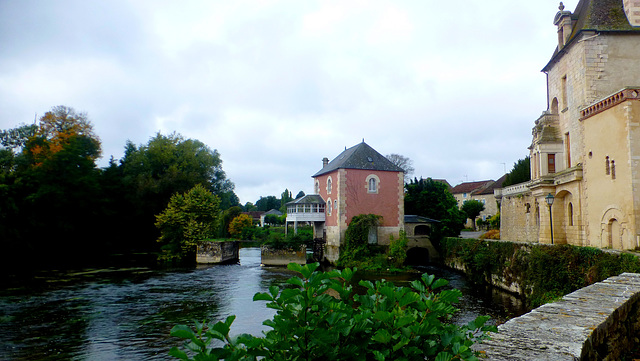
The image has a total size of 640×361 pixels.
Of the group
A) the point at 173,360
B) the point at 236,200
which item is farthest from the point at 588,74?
the point at 236,200

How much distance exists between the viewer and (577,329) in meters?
3.12

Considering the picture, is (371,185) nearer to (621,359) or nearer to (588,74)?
(588,74)

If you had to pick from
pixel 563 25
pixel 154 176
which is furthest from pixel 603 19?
pixel 154 176

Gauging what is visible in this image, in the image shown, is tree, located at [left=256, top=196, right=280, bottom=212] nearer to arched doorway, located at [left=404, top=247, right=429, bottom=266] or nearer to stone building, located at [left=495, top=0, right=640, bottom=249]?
arched doorway, located at [left=404, top=247, right=429, bottom=266]

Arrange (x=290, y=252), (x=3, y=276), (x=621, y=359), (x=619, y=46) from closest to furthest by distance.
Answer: (x=621, y=359) < (x=619, y=46) < (x=3, y=276) < (x=290, y=252)

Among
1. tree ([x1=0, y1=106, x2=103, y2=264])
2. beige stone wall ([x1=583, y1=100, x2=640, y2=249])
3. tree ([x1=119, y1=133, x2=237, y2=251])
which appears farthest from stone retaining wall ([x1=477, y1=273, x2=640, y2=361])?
tree ([x1=119, y1=133, x2=237, y2=251])

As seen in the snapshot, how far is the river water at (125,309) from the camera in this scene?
10414mm

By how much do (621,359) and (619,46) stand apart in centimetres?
1802

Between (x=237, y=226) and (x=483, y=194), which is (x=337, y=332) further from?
(x=237, y=226)

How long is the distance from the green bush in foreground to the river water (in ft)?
30.5

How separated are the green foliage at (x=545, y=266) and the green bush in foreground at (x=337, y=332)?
10.5 meters

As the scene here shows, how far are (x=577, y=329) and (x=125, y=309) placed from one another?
50.3ft

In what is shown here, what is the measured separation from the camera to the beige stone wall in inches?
545

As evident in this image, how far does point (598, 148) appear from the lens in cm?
1569
